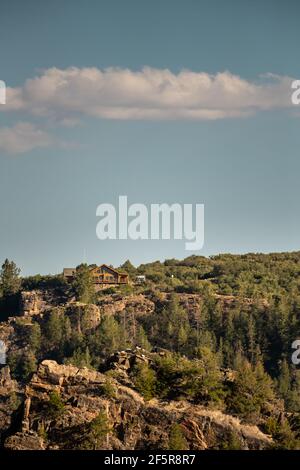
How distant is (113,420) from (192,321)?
56262 mm

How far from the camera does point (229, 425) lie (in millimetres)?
55062

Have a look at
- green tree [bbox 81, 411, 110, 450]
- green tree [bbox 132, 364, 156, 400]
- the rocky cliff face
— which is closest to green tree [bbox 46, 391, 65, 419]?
the rocky cliff face

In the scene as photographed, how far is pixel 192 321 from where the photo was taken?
11156cm

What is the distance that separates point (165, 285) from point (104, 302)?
8532 mm

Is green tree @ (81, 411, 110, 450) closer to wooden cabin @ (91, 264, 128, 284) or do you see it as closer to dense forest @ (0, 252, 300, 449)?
A: dense forest @ (0, 252, 300, 449)

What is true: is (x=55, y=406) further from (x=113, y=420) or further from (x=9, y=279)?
(x=9, y=279)

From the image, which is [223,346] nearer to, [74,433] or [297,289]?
[297,289]

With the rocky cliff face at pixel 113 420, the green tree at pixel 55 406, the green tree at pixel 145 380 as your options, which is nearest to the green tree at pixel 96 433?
the rocky cliff face at pixel 113 420

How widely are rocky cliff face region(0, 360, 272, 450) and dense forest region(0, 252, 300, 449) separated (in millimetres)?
17647

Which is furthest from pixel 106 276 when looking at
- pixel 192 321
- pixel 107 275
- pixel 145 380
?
pixel 145 380

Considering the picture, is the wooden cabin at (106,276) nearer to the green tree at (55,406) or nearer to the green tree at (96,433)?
the green tree at (55,406)

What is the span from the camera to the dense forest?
101 m
